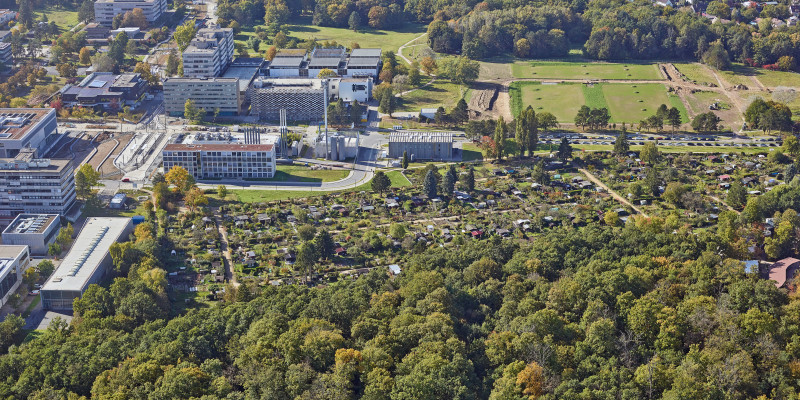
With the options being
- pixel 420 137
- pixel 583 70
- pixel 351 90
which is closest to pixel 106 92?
pixel 351 90

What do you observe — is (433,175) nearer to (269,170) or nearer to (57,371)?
(269,170)

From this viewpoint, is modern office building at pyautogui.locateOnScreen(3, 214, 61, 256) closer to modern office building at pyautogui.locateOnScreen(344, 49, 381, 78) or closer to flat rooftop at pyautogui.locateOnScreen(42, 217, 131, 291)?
flat rooftop at pyautogui.locateOnScreen(42, 217, 131, 291)

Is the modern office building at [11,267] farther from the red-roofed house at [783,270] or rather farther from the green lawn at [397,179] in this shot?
the red-roofed house at [783,270]

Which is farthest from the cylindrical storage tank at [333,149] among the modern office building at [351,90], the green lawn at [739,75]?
the green lawn at [739,75]

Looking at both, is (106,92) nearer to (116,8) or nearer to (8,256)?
(116,8)

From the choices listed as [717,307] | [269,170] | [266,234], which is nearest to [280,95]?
[269,170]
